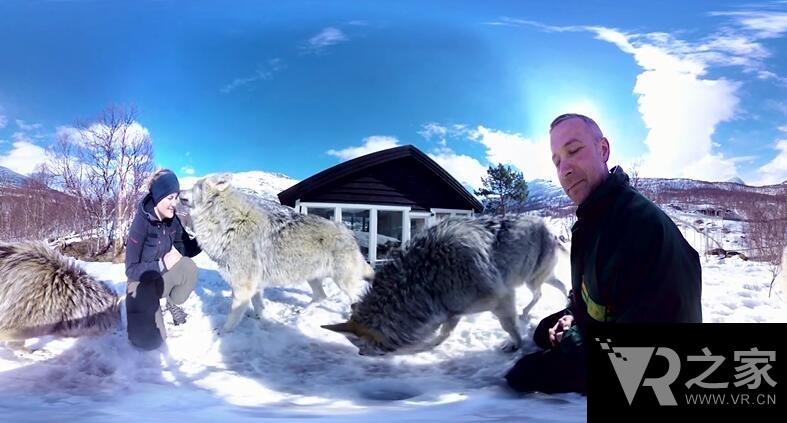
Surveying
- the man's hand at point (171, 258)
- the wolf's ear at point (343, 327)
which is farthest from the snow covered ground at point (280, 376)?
the man's hand at point (171, 258)

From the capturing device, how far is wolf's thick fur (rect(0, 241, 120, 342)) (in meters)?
1.35

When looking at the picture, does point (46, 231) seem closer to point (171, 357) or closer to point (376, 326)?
point (171, 357)

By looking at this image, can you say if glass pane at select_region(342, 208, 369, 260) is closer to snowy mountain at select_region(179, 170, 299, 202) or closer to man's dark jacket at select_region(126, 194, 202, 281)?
snowy mountain at select_region(179, 170, 299, 202)

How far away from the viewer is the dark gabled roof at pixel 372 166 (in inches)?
48.2

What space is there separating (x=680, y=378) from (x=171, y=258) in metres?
1.39

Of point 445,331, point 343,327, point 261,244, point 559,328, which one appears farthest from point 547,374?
point 261,244

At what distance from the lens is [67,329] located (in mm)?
1388

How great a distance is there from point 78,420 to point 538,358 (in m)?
1.23

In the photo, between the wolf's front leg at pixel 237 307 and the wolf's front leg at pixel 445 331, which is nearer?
the wolf's front leg at pixel 237 307

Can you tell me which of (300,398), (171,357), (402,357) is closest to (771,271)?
(402,357)

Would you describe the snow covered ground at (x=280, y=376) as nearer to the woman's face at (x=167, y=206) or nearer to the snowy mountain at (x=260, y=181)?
the woman's face at (x=167, y=206)

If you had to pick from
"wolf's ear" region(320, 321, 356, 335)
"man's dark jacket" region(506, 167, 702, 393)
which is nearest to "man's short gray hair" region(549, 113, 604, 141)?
"man's dark jacket" region(506, 167, 702, 393)

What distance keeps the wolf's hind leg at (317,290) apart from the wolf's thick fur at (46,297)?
739 millimetres

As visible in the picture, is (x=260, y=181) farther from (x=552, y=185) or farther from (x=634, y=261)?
(x=634, y=261)
